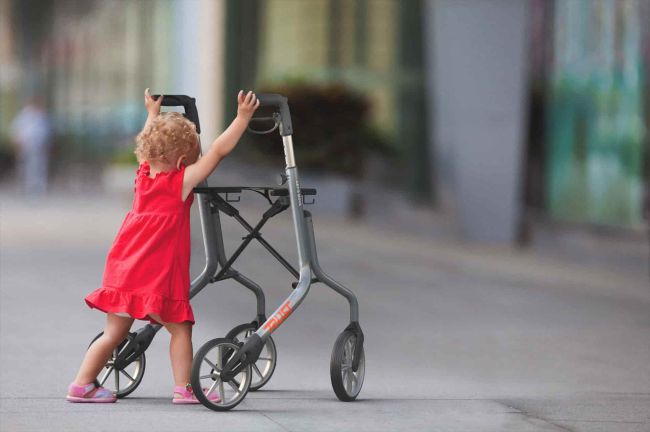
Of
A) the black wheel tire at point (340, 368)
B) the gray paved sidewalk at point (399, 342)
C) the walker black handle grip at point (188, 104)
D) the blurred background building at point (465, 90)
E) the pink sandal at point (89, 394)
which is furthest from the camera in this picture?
the blurred background building at point (465, 90)

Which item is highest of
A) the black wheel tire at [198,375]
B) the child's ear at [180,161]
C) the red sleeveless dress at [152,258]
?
the child's ear at [180,161]

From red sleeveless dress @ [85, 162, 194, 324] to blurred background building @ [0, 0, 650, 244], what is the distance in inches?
374

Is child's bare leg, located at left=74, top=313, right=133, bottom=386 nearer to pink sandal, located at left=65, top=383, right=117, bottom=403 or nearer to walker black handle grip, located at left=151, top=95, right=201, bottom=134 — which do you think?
pink sandal, located at left=65, top=383, right=117, bottom=403

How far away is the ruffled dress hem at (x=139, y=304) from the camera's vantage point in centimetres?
691

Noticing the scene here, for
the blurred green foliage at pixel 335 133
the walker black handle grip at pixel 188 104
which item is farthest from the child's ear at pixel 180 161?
the blurred green foliage at pixel 335 133

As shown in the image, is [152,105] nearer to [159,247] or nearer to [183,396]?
[159,247]

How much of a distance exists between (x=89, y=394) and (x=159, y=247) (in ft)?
2.51

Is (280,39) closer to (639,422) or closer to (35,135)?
(35,135)

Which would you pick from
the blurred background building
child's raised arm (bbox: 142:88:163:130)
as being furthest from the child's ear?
the blurred background building

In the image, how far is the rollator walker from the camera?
7004 millimetres

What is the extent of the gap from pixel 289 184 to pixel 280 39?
20.4 metres

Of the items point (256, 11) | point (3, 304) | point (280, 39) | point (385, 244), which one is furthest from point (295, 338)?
point (256, 11)

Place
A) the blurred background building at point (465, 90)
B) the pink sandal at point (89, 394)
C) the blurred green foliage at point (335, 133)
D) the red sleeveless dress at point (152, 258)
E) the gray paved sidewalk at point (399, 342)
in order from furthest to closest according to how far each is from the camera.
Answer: the blurred green foliage at point (335, 133) → the blurred background building at point (465, 90) → the pink sandal at point (89, 394) → the gray paved sidewalk at point (399, 342) → the red sleeveless dress at point (152, 258)

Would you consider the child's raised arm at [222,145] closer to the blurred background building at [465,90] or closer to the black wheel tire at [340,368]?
the black wheel tire at [340,368]
